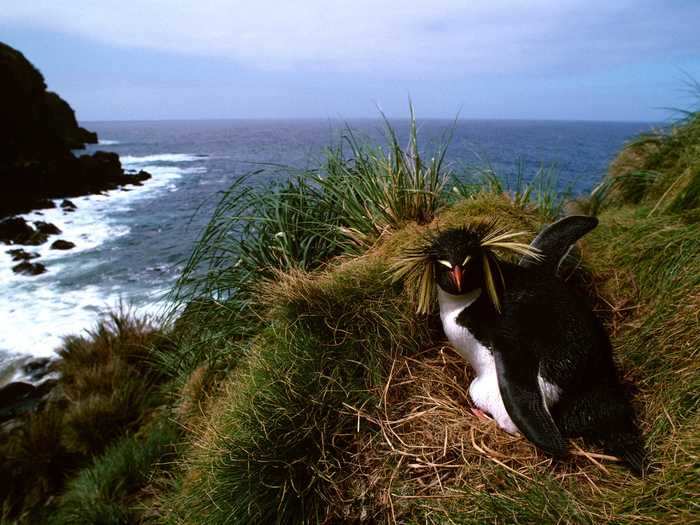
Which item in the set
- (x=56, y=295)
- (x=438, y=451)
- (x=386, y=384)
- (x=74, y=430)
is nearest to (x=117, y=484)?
(x=74, y=430)

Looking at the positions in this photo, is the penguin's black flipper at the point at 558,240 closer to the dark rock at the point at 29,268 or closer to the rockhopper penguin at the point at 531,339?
the rockhopper penguin at the point at 531,339

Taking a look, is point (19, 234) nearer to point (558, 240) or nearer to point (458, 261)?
point (458, 261)

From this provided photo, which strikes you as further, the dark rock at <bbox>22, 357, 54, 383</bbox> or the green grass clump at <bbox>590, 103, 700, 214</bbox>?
the dark rock at <bbox>22, 357, 54, 383</bbox>

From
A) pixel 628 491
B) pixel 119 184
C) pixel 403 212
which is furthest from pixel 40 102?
pixel 628 491

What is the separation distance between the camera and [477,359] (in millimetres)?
1940

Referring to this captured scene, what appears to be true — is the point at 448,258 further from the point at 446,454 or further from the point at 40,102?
the point at 40,102

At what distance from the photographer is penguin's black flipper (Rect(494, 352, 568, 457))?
1.54 m

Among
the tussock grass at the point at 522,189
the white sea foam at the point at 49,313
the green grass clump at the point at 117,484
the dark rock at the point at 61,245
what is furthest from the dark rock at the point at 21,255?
the tussock grass at the point at 522,189

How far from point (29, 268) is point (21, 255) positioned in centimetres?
181

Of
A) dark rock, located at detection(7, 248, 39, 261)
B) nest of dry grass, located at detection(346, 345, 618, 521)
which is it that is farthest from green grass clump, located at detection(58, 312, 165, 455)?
dark rock, located at detection(7, 248, 39, 261)

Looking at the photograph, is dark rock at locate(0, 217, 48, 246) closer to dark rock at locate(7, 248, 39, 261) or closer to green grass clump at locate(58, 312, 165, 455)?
dark rock at locate(7, 248, 39, 261)

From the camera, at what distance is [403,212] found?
10.8ft

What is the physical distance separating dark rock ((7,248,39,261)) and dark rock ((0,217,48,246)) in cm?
105

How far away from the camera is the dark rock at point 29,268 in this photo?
14900 mm
